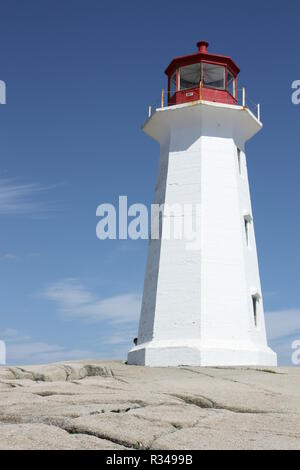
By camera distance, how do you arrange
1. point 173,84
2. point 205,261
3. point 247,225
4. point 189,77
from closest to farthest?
point 205,261, point 247,225, point 173,84, point 189,77

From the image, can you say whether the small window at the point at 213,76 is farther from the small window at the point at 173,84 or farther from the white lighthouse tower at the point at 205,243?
the small window at the point at 173,84

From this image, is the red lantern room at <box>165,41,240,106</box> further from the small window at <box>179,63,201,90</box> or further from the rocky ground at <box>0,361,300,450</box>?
the rocky ground at <box>0,361,300,450</box>

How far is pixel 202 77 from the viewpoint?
20781 mm

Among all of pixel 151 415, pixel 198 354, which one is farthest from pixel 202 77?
pixel 151 415

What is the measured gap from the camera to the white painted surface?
57.5 feet

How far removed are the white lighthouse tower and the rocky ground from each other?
537cm

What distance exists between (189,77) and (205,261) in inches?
297

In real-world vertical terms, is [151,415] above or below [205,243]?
below

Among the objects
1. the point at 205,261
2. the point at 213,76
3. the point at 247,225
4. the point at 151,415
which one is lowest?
the point at 151,415

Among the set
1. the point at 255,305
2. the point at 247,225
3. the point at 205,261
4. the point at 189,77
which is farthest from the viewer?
the point at 189,77

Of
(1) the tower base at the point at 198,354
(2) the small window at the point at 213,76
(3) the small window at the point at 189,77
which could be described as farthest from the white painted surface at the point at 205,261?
(3) the small window at the point at 189,77

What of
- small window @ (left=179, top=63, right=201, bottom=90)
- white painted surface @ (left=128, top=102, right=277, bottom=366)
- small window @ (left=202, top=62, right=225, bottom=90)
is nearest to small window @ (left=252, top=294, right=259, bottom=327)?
white painted surface @ (left=128, top=102, right=277, bottom=366)

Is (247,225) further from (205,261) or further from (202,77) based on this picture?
(202,77)
